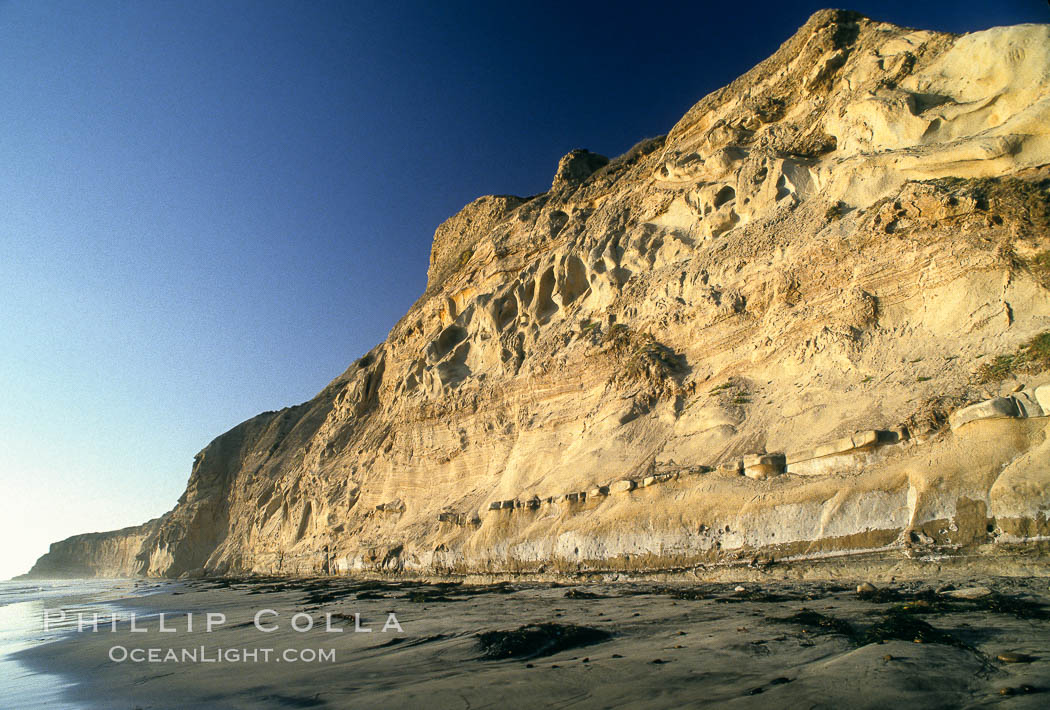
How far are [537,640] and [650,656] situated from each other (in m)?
1.28

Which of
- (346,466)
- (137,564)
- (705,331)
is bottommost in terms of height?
(137,564)

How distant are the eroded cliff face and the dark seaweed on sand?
3.99 m

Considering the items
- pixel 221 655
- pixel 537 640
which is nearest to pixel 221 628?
pixel 221 655

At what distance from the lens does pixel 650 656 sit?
4.54m

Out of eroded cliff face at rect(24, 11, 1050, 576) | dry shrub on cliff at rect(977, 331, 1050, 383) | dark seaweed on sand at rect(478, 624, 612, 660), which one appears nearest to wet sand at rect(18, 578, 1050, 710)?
dark seaweed on sand at rect(478, 624, 612, 660)

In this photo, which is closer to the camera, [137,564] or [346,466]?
[346,466]

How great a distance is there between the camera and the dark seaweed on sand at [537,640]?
514 cm

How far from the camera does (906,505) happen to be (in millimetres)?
7191

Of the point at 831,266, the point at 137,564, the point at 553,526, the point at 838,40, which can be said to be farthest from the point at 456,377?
the point at 137,564

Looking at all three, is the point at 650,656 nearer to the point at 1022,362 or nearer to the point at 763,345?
the point at 1022,362

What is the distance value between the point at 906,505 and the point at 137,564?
5573 cm

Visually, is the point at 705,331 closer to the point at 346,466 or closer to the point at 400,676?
the point at 400,676

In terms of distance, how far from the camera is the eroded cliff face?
313 inches

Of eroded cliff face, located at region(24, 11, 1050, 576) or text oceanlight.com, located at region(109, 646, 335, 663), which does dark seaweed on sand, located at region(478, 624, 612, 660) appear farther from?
eroded cliff face, located at region(24, 11, 1050, 576)
